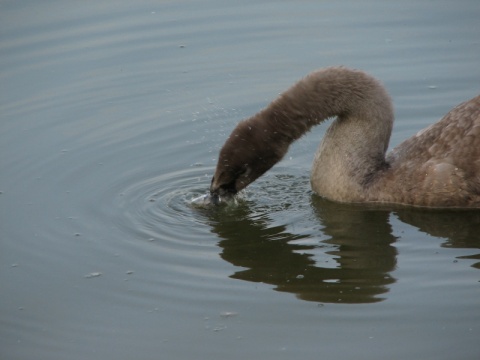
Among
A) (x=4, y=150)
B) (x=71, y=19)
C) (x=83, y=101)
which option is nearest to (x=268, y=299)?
(x=4, y=150)

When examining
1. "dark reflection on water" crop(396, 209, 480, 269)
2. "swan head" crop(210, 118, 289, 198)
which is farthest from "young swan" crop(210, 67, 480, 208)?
"dark reflection on water" crop(396, 209, 480, 269)

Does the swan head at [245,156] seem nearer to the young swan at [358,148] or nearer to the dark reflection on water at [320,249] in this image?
the young swan at [358,148]

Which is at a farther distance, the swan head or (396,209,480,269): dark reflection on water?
the swan head

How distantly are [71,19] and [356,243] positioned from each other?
291 inches

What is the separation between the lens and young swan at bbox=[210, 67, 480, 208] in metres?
9.80

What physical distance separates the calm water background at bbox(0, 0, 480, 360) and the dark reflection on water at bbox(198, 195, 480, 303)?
23 mm

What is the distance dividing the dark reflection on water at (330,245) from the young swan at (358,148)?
0.63ft

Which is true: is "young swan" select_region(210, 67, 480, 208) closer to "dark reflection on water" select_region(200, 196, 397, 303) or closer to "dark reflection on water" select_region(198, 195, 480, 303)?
"dark reflection on water" select_region(198, 195, 480, 303)

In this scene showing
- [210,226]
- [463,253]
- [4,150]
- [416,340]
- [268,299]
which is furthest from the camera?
[4,150]

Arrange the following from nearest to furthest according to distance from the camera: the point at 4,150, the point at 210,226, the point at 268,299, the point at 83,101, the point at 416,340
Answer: the point at 416,340
the point at 268,299
the point at 210,226
the point at 4,150
the point at 83,101

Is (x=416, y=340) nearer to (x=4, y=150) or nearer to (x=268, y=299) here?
(x=268, y=299)

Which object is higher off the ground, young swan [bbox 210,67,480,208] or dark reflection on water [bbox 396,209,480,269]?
young swan [bbox 210,67,480,208]

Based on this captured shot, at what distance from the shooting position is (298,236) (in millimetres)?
9461

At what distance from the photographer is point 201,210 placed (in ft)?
33.3
